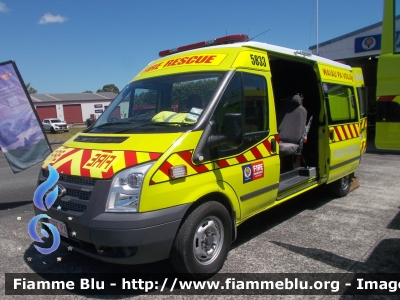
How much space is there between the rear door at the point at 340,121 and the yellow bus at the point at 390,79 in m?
1.93

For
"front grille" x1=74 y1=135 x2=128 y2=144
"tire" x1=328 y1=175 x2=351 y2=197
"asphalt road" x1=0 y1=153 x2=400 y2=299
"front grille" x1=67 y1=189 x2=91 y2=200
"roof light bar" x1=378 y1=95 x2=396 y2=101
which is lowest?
"asphalt road" x1=0 y1=153 x2=400 y2=299

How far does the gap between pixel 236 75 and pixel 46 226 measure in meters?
2.62

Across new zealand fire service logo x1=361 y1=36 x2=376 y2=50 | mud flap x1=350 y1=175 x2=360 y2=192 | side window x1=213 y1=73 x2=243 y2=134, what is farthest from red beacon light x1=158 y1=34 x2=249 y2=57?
new zealand fire service logo x1=361 y1=36 x2=376 y2=50

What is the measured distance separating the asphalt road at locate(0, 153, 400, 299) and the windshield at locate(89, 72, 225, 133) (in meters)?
1.57

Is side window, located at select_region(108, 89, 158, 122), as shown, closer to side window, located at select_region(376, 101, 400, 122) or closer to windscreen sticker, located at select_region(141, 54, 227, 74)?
windscreen sticker, located at select_region(141, 54, 227, 74)

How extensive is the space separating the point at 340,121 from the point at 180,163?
3.90 meters

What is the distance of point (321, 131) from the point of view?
5.60 meters

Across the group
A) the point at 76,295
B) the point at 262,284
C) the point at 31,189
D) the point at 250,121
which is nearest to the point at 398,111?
the point at 250,121

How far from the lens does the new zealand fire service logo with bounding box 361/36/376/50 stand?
14348 mm

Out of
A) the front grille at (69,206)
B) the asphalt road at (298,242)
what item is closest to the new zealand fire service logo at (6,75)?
the asphalt road at (298,242)

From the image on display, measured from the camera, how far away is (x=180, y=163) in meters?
3.12

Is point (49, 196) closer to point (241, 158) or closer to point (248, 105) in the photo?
point (241, 158)

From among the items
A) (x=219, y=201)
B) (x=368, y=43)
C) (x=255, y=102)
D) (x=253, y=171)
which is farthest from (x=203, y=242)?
(x=368, y=43)

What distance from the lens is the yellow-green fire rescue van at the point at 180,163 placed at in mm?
2951
